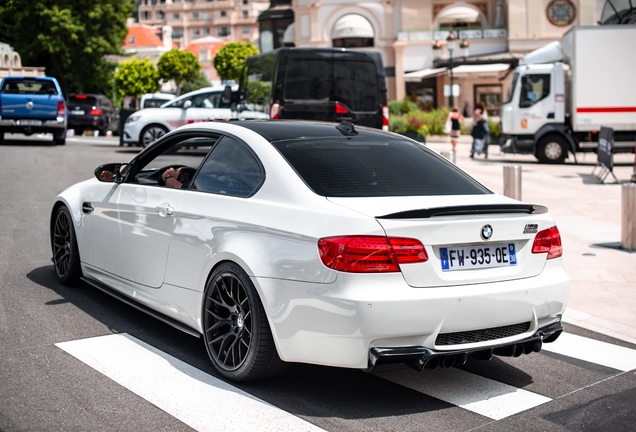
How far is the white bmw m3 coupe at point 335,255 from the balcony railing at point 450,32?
53.5 metres

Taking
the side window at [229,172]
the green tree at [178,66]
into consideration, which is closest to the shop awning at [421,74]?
the green tree at [178,66]

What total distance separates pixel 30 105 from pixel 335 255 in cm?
2104

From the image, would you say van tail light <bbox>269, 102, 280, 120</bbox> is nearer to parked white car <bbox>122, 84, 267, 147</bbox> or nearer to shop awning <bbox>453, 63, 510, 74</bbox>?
parked white car <bbox>122, 84, 267, 147</bbox>

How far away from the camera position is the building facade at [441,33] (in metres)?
55.7

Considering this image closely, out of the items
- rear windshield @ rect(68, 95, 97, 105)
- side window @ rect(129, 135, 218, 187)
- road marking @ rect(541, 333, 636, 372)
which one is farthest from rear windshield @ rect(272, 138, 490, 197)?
rear windshield @ rect(68, 95, 97, 105)

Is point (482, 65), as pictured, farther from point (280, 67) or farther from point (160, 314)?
point (160, 314)

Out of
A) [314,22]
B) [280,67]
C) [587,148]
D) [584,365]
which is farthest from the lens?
[314,22]

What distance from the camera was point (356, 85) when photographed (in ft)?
54.2

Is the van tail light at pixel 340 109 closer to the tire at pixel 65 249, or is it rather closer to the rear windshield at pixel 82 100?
the tire at pixel 65 249

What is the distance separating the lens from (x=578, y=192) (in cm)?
1652

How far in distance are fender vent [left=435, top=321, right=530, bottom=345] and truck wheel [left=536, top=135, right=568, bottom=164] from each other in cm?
2047

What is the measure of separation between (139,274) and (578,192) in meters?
12.6

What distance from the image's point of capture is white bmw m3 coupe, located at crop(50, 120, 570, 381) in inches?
164

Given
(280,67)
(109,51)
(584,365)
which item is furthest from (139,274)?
(109,51)
